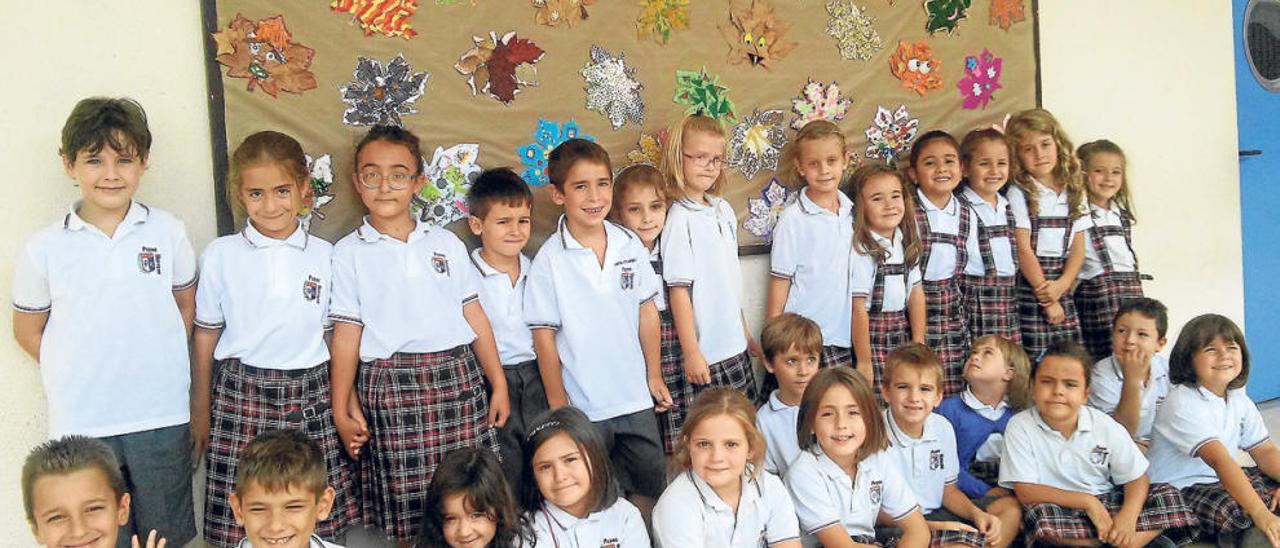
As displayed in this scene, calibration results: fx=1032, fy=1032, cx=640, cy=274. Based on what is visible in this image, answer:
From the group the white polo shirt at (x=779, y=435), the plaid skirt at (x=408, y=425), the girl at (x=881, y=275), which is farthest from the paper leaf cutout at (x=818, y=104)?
the plaid skirt at (x=408, y=425)

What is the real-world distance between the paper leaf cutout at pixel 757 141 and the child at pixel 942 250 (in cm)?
54

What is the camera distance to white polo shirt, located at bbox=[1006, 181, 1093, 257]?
12.4 ft

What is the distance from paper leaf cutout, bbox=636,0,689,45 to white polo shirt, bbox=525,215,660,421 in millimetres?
730

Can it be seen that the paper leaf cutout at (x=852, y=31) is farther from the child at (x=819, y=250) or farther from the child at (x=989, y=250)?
the child at (x=989, y=250)

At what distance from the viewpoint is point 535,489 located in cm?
257

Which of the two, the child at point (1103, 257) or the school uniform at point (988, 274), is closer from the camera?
the school uniform at point (988, 274)

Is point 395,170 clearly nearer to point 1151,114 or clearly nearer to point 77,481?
point 77,481

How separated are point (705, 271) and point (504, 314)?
0.64 meters

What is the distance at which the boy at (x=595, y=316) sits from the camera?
2863mm

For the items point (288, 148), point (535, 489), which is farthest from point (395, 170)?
point (535, 489)

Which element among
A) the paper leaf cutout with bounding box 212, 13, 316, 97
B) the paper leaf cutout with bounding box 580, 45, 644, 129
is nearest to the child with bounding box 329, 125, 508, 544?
the paper leaf cutout with bounding box 212, 13, 316, 97

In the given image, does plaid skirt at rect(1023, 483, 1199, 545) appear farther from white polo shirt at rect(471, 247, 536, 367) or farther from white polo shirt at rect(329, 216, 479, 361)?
white polo shirt at rect(329, 216, 479, 361)

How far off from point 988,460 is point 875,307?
596mm

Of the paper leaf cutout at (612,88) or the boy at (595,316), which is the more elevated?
the paper leaf cutout at (612,88)
